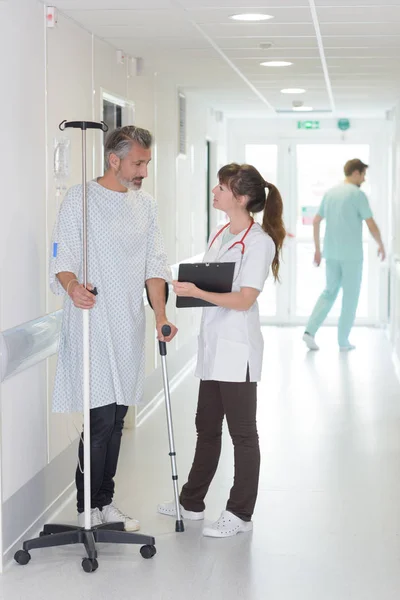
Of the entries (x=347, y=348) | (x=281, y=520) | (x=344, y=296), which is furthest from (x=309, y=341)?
(x=281, y=520)

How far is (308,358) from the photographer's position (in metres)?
9.50

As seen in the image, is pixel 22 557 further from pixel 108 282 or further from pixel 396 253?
pixel 396 253

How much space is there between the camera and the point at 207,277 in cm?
420

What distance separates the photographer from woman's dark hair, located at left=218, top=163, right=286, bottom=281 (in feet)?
14.1

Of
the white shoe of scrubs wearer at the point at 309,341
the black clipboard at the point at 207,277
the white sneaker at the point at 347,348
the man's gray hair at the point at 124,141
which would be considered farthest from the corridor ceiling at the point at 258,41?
the white sneaker at the point at 347,348

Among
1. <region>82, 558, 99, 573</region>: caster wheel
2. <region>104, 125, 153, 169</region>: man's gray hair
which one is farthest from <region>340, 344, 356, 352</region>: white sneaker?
<region>82, 558, 99, 573</region>: caster wheel

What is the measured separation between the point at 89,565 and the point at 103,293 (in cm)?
108

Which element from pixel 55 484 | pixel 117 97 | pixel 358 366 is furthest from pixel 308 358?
pixel 55 484

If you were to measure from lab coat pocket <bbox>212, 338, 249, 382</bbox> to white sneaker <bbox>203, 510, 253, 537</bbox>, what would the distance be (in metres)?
0.63

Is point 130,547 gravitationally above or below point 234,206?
below

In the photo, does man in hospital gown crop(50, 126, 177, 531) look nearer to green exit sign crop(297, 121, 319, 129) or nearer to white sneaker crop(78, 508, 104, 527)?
white sneaker crop(78, 508, 104, 527)

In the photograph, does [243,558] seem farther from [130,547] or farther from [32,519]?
[32,519]

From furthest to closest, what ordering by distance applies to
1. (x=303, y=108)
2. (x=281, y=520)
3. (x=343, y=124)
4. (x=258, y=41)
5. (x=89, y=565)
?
1. (x=343, y=124)
2. (x=303, y=108)
3. (x=258, y=41)
4. (x=281, y=520)
5. (x=89, y=565)

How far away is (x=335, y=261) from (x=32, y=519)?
20.8 ft
